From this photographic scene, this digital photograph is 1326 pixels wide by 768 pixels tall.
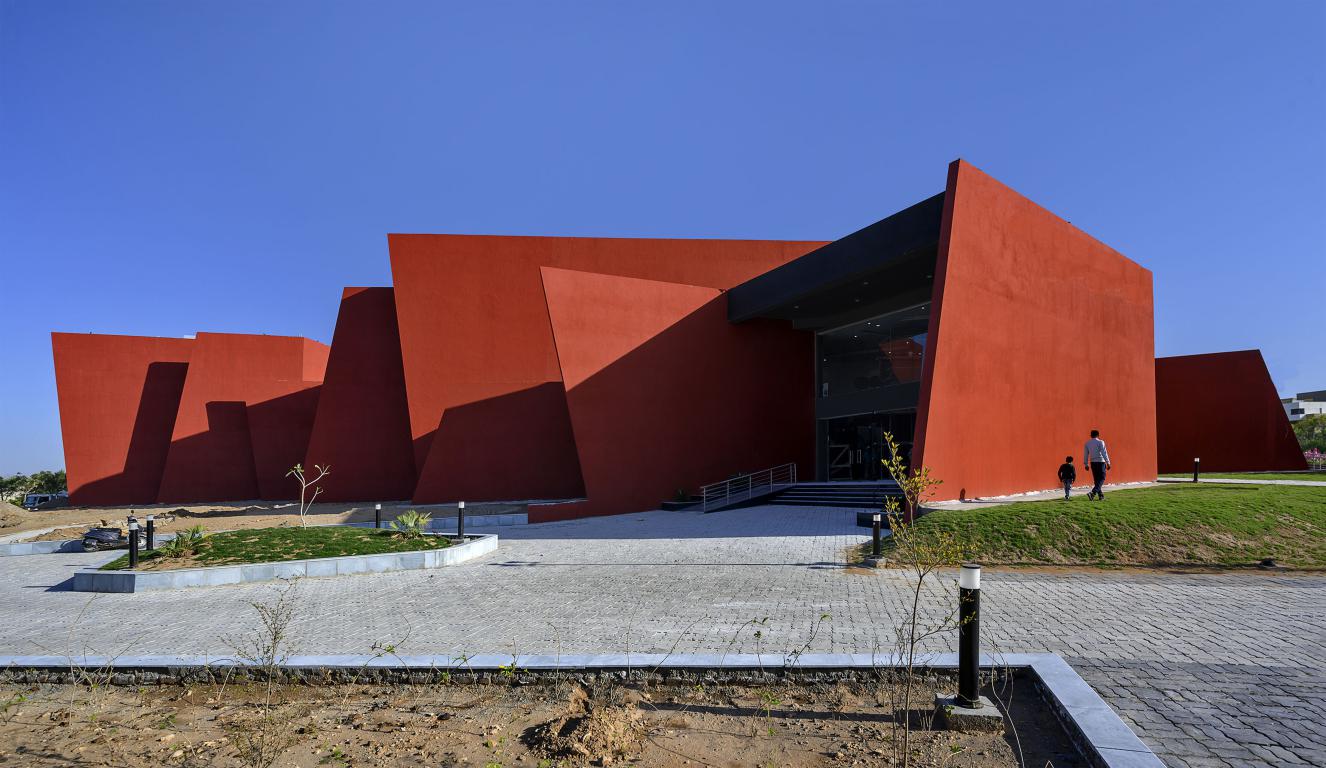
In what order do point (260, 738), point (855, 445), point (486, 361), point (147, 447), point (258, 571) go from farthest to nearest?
point (147, 447) → point (855, 445) → point (486, 361) → point (258, 571) → point (260, 738)

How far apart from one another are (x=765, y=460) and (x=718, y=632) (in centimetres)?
1726

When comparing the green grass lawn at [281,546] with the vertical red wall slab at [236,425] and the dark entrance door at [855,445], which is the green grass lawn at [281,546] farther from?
the vertical red wall slab at [236,425]

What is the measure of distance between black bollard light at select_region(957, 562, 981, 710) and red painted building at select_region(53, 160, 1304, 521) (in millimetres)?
10075

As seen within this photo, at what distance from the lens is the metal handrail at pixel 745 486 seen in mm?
20516

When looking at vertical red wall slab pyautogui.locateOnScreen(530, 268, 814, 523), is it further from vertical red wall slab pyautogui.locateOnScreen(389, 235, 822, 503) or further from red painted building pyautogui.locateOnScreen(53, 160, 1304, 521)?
vertical red wall slab pyautogui.locateOnScreen(389, 235, 822, 503)

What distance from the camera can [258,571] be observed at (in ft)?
33.9

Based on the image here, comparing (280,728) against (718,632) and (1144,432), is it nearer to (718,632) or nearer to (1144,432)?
(718,632)

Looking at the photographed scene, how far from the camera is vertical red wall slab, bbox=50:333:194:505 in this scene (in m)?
30.0

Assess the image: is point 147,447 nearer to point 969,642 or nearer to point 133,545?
point 133,545

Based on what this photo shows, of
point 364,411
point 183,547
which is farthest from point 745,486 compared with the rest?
point 183,547

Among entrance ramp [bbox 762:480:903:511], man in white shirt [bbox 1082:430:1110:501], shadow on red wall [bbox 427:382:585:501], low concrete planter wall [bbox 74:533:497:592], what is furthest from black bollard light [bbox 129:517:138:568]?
man in white shirt [bbox 1082:430:1110:501]

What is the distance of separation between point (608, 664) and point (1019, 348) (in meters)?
15.1

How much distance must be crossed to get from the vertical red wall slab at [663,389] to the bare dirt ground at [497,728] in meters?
14.2

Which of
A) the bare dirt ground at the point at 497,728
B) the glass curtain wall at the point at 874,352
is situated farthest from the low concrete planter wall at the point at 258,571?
the glass curtain wall at the point at 874,352
